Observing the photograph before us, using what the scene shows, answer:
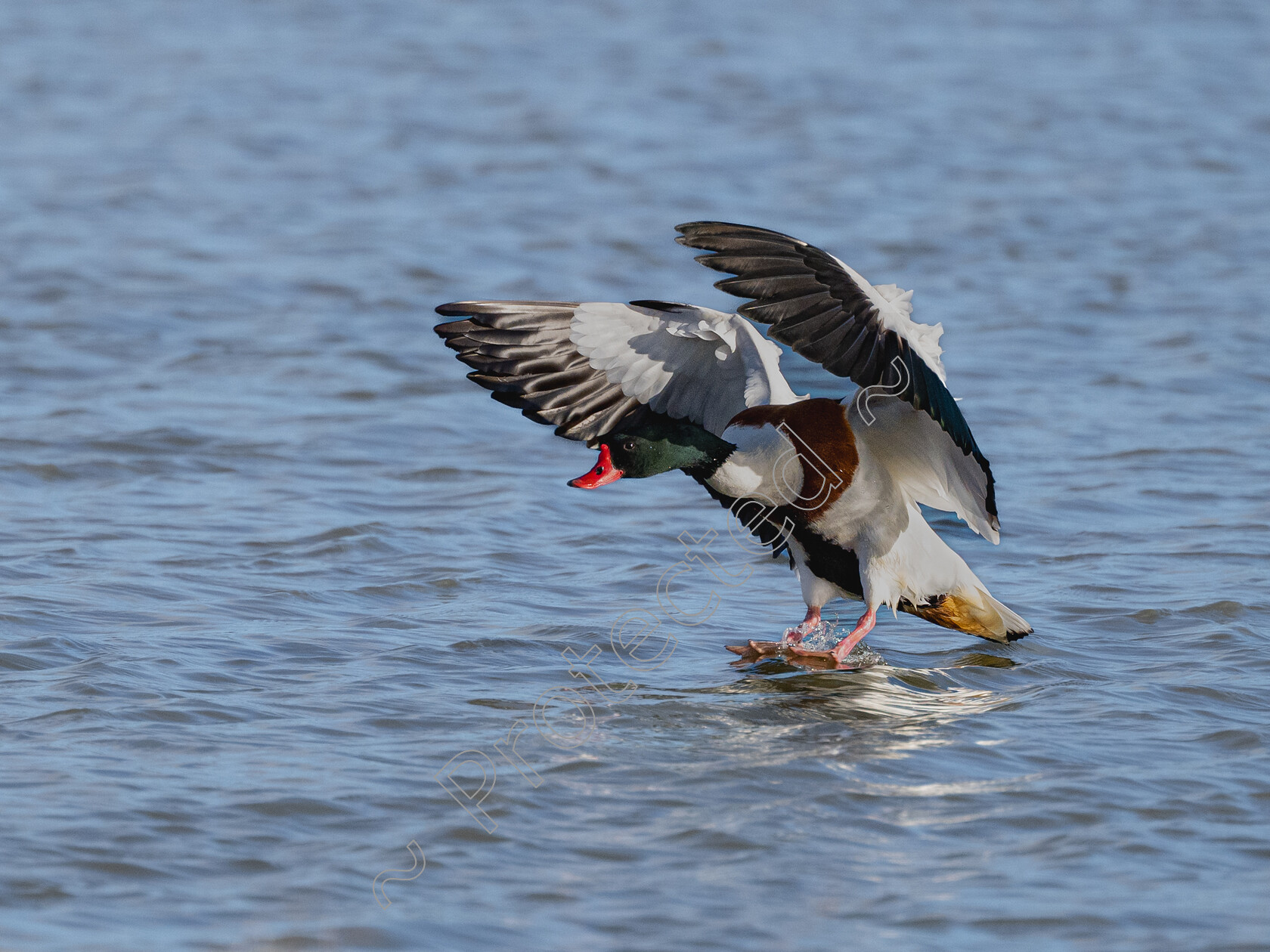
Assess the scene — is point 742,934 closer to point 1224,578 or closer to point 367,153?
point 1224,578

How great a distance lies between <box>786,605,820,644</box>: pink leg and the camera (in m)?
6.41

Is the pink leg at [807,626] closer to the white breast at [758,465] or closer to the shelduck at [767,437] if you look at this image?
the shelduck at [767,437]

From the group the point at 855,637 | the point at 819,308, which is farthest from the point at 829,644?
the point at 819,308

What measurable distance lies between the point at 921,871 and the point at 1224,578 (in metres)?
3.44

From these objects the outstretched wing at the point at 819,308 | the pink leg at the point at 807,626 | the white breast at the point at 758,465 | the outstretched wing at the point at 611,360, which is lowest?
the pink leg at the point at 807,626

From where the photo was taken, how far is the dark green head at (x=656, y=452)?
5750mm

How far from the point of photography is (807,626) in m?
6.42

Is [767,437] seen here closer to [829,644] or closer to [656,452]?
[656,452]

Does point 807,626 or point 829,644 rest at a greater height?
point 807,626

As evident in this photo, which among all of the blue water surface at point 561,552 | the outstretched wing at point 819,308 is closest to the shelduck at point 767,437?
the outstretched wing at point 819,308

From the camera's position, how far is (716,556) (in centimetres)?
791

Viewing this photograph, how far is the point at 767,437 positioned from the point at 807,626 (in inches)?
34.7

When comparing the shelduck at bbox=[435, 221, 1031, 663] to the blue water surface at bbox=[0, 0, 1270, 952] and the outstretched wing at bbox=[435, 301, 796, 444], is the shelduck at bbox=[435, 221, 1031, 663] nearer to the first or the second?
the outstretched wing at bbox=[435, 301, 796, 444]

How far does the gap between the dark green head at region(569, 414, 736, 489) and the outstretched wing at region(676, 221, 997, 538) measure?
0.65 m
